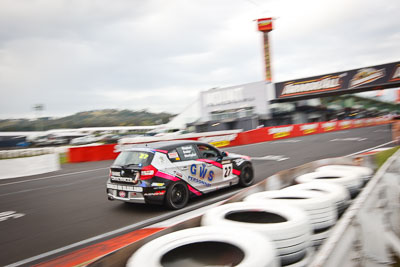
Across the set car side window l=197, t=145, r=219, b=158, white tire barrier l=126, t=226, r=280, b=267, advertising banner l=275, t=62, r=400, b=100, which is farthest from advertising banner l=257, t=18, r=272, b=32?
white tire barrier l=126, t=226, r=280, b=267

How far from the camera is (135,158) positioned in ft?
20.9

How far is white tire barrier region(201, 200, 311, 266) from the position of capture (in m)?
2.65

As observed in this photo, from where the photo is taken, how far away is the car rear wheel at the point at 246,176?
26.4ft

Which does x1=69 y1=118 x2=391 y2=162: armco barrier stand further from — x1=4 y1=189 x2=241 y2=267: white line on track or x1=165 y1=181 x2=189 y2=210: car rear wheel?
x1=4 y1=189 x2=241 y2=267: white line on track

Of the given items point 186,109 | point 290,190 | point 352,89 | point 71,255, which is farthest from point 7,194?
point 186,109

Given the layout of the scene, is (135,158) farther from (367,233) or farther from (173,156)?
(367,233)

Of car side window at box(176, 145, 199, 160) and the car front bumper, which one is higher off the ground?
car side window at box(176, 145, 199, 160)

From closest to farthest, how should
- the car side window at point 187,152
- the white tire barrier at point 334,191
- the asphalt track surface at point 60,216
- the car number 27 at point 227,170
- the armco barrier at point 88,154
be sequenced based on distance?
1. the white tire barrier at point 334,191
2. the asphalt track surface at point 60,216
3. the car side window at point 187,152
4. the car number 27 at point 227,170
5. the armco barrier at point 88,154

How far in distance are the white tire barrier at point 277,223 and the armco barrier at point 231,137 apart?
1633 centimetres

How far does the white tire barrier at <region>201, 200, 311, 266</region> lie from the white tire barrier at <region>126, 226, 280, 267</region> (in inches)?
9.7

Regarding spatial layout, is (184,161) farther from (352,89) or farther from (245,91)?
(245,91)

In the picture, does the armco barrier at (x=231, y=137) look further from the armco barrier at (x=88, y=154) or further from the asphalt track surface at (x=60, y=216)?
the asphalt track surface at (x=60, y=216)

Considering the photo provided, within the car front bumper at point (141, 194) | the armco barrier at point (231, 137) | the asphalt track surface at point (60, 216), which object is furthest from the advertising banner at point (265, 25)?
the car front bumper at point (141, 194)

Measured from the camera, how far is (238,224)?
2.94 m
